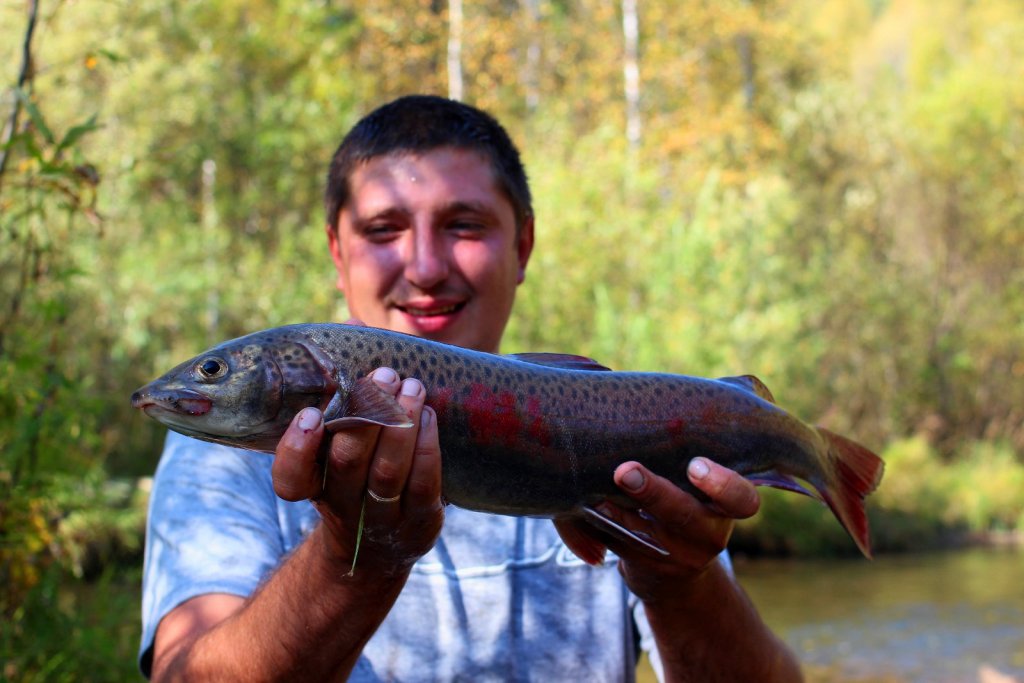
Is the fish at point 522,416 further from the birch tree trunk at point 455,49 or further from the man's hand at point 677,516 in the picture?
the birch tree trunk at point 455,49

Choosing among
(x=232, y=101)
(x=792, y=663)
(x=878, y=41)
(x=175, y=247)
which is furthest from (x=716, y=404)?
Answer: (x=878, y=41)

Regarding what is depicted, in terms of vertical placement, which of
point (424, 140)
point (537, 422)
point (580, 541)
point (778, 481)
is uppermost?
point (424, 140)

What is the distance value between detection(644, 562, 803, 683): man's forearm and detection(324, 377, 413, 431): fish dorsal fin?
1.16 metres

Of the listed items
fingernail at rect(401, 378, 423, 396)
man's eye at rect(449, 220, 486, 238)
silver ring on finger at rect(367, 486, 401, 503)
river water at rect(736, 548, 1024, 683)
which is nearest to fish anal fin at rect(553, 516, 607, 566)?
silver ring on finger at rect(367, 486, 401, 503)

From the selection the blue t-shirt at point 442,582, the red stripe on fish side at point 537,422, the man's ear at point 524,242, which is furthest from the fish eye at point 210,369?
the man's ear at point 524,242

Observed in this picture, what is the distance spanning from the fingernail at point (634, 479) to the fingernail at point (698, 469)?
18cm

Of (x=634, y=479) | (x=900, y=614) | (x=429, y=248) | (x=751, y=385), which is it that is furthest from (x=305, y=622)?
(x=900, y=614)

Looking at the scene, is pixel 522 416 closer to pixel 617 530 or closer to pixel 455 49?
pixel 617 530

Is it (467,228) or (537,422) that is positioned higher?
(467,228)

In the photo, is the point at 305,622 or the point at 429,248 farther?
the point at 429,248

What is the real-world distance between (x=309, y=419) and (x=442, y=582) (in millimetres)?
1293

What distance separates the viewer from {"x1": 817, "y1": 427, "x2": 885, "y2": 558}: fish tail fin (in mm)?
3348

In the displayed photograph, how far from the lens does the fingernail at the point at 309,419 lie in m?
2.42

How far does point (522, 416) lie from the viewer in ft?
9.11
